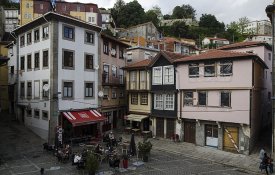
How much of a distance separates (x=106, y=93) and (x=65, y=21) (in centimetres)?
1134

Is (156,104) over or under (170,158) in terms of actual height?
over

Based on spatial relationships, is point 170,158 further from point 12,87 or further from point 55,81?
point 12,87

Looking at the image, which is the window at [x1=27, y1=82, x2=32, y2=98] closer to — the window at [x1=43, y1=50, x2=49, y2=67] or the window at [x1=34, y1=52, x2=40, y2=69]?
the window at [x1=34, y1=52, x2=40, y2=69]

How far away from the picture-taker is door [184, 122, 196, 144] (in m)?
32.3

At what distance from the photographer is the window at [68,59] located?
108 feet

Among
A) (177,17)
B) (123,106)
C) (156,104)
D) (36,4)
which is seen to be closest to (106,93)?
(123,106)

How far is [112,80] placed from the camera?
4150 centimetres

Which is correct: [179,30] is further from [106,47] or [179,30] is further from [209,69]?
[209,69]

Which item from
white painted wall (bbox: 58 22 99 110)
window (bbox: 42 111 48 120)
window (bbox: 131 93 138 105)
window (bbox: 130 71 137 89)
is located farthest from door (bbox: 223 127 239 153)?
window (bbox: 42 111 48 120)

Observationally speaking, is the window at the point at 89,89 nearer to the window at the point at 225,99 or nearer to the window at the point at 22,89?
the window at the point at 22,89

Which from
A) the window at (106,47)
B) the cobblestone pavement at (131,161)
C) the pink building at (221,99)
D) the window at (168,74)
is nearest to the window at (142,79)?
the window at (168,74)

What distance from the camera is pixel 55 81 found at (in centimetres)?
3166

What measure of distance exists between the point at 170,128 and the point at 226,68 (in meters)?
9.99

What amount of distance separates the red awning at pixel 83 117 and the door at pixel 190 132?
32.4ft
